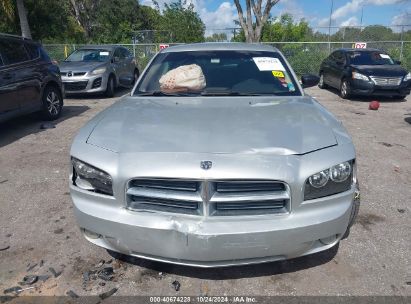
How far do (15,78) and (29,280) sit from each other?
517 cm

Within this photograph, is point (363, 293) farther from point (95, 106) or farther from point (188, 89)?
point (95, 106)

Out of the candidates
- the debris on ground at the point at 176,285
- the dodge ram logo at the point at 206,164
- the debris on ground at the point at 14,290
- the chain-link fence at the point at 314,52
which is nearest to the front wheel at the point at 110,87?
the chain-link fence at the point at 314,52

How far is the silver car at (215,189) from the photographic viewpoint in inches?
91.7

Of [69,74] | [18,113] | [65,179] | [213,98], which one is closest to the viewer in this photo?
[213,98]

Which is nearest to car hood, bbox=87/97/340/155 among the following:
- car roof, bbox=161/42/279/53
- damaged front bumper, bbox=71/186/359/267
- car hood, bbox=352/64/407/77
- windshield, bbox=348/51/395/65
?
damaged front bumper, bbox=71/186/359/267

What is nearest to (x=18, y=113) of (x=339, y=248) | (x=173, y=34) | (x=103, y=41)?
(x=339, y=248)

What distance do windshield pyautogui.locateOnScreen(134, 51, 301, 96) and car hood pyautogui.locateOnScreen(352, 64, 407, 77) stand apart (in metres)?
8.06

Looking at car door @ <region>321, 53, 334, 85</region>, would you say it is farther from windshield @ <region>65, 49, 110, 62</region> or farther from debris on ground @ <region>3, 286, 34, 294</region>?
debris on ground @ <region>3, 286, 34, 294</region>

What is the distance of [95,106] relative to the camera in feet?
33.8

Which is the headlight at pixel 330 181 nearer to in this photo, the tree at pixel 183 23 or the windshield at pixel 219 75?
the windshield at pixel 219 75

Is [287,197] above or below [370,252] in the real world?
above

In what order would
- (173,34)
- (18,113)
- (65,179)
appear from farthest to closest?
(173,34) → (18,113) → (65,179)

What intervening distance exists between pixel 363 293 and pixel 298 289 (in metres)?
0.46

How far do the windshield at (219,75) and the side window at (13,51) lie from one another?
398 centimetres
